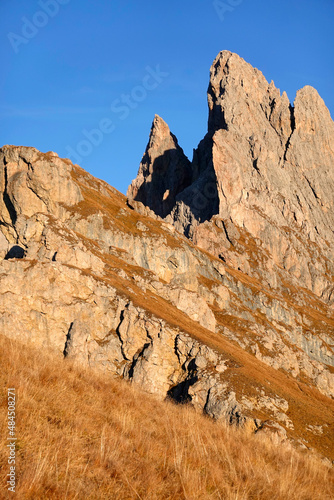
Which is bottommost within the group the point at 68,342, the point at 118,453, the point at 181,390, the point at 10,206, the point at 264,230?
the point at 68,342

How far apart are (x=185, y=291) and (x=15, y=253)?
33131 mm

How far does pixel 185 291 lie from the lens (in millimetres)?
81875

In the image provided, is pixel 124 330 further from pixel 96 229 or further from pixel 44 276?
pixel 96 229

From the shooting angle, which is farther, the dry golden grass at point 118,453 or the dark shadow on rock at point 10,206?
the dark shadow on rock at point 10,206

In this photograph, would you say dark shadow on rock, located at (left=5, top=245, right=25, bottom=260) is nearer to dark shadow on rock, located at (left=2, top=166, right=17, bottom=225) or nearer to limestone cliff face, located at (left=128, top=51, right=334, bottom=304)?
dark shadow on rock, located at (left=2, top=166, right=17, bottom=225)

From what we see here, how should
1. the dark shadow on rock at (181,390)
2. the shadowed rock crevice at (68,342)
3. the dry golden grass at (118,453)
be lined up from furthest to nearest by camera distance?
the shadowed rock crevice at (68,342) → the dark shadow on rock at (181,390) → the dry golden grass at (118,453)

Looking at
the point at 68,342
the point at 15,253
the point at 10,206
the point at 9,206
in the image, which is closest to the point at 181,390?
the point at 68,342

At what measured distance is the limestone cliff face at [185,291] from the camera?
52.7 m

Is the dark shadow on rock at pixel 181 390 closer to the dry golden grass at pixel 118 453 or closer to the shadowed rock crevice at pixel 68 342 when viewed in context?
the shadowed rock crevice at pixel 68 342

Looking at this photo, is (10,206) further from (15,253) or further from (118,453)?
(118,453)

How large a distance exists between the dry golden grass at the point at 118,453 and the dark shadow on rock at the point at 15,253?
62.7m

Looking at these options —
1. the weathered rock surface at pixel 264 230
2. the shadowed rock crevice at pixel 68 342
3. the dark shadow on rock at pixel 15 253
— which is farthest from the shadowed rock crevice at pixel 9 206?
the weathered rock surface at pixel 264 230

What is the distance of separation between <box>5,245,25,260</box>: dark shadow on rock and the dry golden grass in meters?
62.7

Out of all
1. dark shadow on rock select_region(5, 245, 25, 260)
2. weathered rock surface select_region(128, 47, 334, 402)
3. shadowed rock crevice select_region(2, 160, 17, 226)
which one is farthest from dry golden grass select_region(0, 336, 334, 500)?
weathered rock surface select_region(128, 47, 334, 402)
